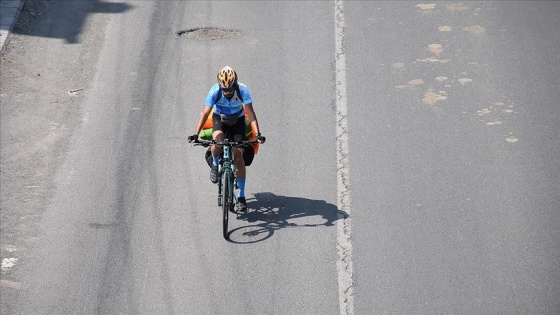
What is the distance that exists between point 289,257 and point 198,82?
474 cm

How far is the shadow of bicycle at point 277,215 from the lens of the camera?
1209cm

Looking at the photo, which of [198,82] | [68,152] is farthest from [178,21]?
[68,152]

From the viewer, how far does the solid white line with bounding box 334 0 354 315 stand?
35.9 feet

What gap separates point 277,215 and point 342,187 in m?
1.00

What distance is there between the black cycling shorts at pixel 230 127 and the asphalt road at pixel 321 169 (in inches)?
37.6

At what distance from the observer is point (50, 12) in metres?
17.6

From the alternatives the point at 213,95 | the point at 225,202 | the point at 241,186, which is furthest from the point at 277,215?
the point at 213,95

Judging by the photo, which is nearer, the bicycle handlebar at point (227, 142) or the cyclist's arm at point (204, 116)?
the bicycle handlebar at point (227, 142)

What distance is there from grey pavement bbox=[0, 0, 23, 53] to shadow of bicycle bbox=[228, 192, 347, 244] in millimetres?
6167

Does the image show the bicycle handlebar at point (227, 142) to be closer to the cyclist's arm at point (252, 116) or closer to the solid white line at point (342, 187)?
the cyclist's arm at point (252, 116)

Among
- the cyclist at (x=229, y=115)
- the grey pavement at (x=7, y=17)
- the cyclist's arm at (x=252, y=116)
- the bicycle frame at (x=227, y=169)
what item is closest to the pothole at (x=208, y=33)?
the grey pavement at (x=7, y=17)

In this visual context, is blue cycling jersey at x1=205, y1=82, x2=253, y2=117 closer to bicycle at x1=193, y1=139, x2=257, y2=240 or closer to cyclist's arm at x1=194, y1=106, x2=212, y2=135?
cyclist's arm at x1=194, y1=106, x2=212, y2=135

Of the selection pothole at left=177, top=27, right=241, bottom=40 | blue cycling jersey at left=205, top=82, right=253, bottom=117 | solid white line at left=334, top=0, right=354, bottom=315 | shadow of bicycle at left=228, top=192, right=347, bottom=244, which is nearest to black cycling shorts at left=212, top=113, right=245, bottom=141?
blue cycling jersey at left=205, top=82, right=253, bottom=117

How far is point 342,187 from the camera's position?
12.8 m
